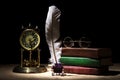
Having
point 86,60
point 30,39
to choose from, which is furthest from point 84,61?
point 30,39

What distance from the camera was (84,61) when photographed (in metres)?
5.30

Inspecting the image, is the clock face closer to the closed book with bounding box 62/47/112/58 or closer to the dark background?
the closed book with bounding box 62/47/112/58

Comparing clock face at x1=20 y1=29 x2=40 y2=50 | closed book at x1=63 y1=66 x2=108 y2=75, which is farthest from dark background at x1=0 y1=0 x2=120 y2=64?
closed book at x1=63 y1=66 x2=108 y2=75

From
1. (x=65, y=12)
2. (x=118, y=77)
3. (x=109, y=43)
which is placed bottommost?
(x=118, y=77)

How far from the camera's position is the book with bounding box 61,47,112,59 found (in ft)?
17.1

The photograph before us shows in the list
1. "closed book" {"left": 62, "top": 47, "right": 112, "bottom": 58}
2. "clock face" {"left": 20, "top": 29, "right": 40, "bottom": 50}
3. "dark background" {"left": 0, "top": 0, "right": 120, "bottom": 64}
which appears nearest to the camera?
"closed book" {"left": 62, "top": 47, "right": 112, "bottom": 58}

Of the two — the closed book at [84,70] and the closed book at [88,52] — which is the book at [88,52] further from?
the closed book at [84,70]

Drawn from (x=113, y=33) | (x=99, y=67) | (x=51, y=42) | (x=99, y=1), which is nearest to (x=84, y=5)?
(x=99, y=1)

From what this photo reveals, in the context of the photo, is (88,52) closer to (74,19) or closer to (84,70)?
(84,70)

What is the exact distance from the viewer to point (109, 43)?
671 cm

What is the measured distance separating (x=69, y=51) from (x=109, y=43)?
144cm

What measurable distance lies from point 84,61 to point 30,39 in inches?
31.3

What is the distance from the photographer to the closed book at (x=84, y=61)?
522 centimetres

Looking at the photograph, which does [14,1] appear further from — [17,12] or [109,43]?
[109,43]
